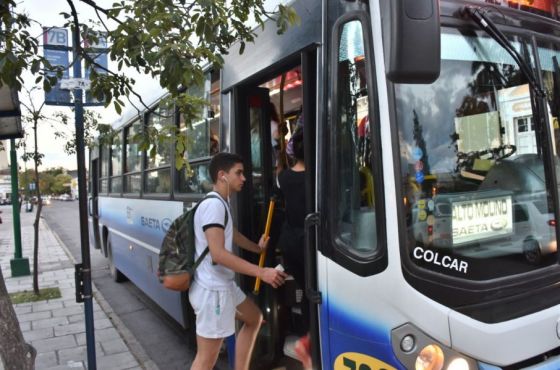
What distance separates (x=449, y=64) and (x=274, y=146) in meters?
2.04

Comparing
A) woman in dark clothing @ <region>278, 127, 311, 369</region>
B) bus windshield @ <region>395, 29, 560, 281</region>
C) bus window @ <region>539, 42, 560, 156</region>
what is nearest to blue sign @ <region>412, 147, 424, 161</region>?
bus windshield @ <region>395, 29, 560, 281</region>

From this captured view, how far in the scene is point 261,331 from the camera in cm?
362

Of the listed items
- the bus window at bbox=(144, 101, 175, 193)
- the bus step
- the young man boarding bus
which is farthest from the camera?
the bus window at bbox=(144, 101, 175, 193)

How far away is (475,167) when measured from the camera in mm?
2236

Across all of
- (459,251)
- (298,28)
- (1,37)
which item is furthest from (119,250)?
(459,251)

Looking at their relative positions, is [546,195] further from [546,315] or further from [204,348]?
[204,348]

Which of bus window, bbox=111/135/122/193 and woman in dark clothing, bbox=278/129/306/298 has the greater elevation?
bus window, bbox=111/135/122/193

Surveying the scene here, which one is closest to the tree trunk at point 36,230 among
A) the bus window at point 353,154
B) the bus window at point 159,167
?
the bus window at point 159,167

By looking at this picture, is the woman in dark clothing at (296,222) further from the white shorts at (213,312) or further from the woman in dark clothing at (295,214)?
the white shorts at (213,312)

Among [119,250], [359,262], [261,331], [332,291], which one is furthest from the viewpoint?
[119,250]

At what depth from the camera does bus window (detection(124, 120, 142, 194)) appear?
6262mm

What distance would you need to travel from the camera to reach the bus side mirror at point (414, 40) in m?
1.75

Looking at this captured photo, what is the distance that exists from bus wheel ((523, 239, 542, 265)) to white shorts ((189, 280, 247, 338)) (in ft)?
5.67

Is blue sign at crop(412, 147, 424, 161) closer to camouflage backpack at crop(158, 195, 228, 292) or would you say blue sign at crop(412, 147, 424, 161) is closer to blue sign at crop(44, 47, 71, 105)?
camouflage backpack at crop(158, 195, 228, 292)
